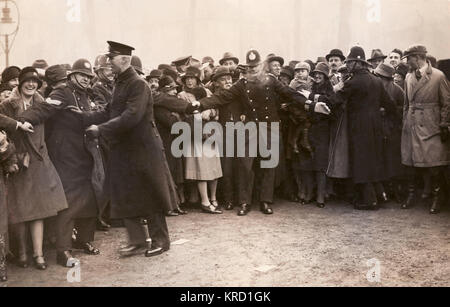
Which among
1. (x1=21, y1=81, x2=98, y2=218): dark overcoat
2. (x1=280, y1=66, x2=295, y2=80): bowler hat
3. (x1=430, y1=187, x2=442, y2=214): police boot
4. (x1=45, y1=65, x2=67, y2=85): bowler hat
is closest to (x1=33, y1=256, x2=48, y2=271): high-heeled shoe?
(x1=21, y1=81, x2=98, y2=218): dark overcoat

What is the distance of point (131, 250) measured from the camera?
5648mm

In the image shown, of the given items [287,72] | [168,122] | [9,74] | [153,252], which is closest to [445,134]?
[287,72]

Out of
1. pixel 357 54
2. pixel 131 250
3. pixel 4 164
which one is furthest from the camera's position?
pixel 357 54

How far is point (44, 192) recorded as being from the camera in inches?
202

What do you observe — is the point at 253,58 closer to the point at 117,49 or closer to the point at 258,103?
the point at 258,103

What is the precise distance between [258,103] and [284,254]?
8.53 feet

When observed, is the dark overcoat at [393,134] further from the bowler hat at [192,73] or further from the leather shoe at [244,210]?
the bowler hat at [192,73]

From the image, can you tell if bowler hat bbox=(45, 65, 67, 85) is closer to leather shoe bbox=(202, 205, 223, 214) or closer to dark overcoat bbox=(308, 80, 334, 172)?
leather shoe bbox=(202, 205, 223, 214)

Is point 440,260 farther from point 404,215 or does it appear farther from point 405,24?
point 405,24

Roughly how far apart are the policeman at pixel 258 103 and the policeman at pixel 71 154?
210 centimetres

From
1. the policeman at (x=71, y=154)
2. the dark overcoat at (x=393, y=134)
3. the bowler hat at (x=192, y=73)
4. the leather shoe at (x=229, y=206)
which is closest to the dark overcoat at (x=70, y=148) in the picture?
the policeman at (x=71, y=154)

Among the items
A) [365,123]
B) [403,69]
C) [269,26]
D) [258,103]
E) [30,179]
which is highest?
[269,26]
